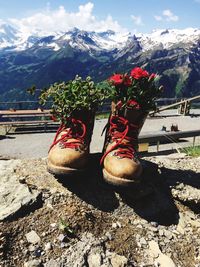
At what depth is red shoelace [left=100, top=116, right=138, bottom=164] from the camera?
4.26 m

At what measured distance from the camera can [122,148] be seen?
4301mm

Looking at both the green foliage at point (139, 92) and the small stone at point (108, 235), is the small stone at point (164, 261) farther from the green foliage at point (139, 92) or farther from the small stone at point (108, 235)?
the green foliage at point (139, 92)

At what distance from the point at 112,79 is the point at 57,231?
6.43 feet

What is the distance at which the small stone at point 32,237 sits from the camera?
347 cm

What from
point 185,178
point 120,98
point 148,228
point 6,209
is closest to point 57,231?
point 6,209

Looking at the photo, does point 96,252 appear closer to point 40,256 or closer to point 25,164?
point 40,256

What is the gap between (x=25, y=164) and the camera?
493cm

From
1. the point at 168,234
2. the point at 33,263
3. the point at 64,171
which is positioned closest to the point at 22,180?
the point at 64,171

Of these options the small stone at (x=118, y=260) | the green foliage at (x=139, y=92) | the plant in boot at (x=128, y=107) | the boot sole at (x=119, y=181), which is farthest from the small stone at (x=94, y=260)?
the green foliage at (x=139, y=92)

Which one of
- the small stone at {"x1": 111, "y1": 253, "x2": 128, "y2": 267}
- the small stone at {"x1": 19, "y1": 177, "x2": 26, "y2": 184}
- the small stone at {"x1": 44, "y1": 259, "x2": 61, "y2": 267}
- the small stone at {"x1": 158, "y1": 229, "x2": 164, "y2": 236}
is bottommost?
the small stone at {"x1": 158, "y1": 229, "x2": 164, "y2": 236}

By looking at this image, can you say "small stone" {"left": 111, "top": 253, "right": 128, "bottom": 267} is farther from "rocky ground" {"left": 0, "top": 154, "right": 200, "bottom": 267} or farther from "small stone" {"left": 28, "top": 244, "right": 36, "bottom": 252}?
"small stone" {"left": 28, "top": 244, "right": 36, "bottom": 252}

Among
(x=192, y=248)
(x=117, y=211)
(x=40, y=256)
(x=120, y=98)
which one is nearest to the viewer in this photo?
(x=40, y=256)

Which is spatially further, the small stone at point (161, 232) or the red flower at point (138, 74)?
the red flower at point (138, 74)

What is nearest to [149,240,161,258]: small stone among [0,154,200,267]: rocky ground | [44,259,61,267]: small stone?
[0,154,200,267]: rocky ground
